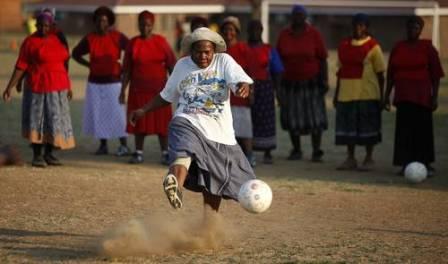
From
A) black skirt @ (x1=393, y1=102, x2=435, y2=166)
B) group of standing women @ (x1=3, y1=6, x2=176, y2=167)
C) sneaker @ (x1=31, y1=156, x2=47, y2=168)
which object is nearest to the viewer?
group of standing women @ (x1=3, y1=6, x2=176, y2=167)

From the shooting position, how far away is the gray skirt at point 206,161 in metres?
8.11

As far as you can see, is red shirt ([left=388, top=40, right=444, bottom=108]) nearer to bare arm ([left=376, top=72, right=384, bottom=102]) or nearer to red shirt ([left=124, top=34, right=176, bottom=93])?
bare arm ([left=376, top=72, right=384, bottom=102])

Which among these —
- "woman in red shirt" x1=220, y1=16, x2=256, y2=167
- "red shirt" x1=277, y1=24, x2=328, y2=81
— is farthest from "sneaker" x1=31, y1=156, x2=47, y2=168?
"red shirt" x1=277, y1=24, x2=328, y2=81

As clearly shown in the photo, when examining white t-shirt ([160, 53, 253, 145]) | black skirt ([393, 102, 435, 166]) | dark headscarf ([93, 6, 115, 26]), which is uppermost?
dark headscarf ([93, 6, 115, 26])

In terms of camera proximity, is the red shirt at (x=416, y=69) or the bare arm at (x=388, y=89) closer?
the red shirt at (x=416, y=69)

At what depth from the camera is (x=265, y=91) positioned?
1375cm

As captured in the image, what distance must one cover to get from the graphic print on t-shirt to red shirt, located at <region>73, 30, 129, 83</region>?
5953 millimetres

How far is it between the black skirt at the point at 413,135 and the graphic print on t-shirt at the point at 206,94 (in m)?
5.22

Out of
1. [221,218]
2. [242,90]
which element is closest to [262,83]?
[221,218]

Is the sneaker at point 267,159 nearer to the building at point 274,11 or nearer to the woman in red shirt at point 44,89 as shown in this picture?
the woman in red shirt at point 44,89

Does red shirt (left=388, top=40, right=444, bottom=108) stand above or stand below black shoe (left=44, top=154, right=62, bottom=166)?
above

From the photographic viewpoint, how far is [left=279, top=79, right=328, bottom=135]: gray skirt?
561 inches

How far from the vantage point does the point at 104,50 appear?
1411cm

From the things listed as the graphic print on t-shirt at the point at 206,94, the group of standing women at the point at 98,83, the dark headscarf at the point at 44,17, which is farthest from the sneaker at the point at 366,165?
the graphic print on t-shirt at the point at 206,94
